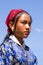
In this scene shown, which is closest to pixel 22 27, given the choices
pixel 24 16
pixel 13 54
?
pixel 24 16

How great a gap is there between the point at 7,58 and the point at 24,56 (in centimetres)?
28

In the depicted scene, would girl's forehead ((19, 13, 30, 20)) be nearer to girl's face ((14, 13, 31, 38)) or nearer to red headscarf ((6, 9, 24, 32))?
girl's face ((14, 13, 31, 38))

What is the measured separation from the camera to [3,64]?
20.4 ft

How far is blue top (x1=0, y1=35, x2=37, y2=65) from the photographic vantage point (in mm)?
6191

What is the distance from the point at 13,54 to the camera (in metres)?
6.22

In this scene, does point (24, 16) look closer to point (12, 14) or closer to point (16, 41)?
point (12, 14)

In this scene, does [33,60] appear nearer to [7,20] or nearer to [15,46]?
[15,46]

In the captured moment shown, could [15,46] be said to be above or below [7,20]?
below

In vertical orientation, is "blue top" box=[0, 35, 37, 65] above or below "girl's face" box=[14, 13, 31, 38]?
below

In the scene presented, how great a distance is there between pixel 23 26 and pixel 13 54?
19.2 inches

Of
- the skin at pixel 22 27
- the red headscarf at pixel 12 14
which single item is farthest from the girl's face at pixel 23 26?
the red headscarf at pixel 12 14

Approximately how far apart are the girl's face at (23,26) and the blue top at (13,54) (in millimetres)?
136

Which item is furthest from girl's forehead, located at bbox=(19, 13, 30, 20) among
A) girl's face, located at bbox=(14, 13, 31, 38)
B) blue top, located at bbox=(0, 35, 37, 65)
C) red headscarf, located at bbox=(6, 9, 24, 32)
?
blue top, located at bbox=(0, 35, 37, 65)

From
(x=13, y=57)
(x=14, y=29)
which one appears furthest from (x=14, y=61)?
(x=14, y=29)
